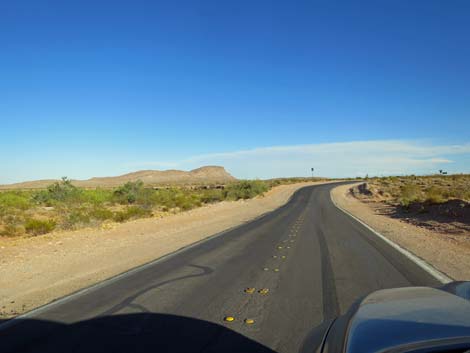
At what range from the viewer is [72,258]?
39.1 ft

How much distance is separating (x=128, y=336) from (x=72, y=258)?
7730 millimetres

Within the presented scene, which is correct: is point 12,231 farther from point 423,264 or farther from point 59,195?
point 59,195

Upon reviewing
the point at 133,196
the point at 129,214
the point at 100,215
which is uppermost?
the point at 133,196

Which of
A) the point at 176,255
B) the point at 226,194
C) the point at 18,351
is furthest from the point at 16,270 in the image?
the point at 226,194

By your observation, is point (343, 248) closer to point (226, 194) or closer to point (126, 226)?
point (126, 226)

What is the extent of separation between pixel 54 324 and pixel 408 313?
4.84 metres

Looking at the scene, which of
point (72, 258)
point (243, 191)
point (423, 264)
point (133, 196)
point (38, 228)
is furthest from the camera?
point (243, 191)

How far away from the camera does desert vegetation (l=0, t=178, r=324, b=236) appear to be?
2062 centimetres

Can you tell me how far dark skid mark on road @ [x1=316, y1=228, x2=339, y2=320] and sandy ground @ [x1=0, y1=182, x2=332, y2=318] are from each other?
15.5ft

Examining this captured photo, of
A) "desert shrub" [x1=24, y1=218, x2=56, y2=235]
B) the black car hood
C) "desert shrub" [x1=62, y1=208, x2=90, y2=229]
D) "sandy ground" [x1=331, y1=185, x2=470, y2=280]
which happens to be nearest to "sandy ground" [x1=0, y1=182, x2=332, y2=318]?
"desert shrub" [x1=62, y1=208, x2=90, y2=229]

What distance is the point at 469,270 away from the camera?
28.2ft

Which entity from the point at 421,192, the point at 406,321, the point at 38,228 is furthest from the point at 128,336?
the point at 421,192

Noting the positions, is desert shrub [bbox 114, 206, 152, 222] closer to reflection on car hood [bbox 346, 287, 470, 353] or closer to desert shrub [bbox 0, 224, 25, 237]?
desert shrub [bbox 0, 224, 25, 237]

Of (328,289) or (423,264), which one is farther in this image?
(423,264)
